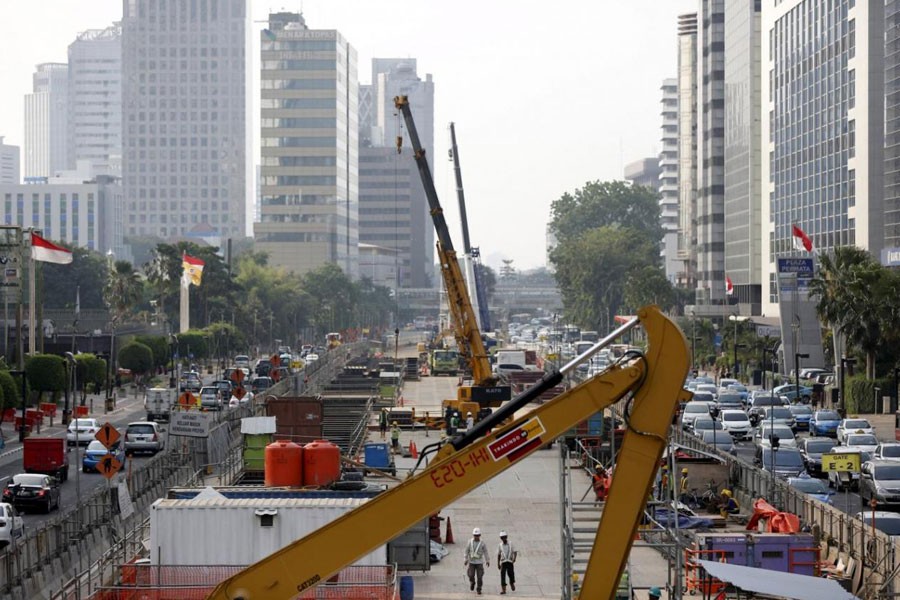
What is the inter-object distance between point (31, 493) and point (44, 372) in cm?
3196

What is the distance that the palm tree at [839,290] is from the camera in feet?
242

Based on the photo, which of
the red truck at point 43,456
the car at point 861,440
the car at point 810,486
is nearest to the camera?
the car at point 810,486

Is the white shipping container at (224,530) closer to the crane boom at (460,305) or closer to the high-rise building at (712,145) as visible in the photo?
the crane boom at (460,305)

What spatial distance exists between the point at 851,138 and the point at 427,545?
7301cm

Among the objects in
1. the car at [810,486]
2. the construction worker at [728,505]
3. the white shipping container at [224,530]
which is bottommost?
the construction worker at [728,505]

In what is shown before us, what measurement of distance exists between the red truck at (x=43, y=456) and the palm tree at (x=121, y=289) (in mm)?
71422

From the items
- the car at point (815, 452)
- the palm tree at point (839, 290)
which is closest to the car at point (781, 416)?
the palm tree at point (839, 290)

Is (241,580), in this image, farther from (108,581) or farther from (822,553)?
(822,553)

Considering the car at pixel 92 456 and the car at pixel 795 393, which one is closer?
the car at pixel 92 456

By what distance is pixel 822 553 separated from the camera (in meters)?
32.2

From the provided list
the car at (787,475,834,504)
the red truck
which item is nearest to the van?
the red truck

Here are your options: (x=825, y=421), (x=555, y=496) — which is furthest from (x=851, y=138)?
(x=555, y=496)

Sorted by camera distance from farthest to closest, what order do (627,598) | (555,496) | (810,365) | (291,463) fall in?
(810,365), (555,496), (291,463), (627,598)

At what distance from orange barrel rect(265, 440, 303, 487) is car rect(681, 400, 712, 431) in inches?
1170
